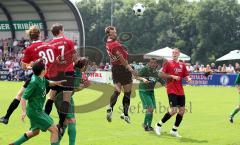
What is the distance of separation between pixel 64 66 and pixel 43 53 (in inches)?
19.8

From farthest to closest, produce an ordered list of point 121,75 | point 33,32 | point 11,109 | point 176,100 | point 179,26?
point 179,26 → point 121,75 → point 176,100 → point 11,109 → point 33,32

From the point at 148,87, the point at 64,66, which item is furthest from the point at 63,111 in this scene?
the point at 148,87

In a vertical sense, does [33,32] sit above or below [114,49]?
above

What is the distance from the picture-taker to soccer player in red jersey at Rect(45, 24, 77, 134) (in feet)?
36.2

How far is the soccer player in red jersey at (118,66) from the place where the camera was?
13.5 meters

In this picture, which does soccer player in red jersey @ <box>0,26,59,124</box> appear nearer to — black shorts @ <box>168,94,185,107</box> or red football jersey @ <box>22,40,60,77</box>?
red football jersey @ <box>22,40,60,77</box>

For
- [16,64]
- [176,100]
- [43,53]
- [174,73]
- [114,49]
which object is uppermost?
[43,53]

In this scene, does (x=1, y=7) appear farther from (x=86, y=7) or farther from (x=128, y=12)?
(x=86, y=7)

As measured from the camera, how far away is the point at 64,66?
11305 millimetres

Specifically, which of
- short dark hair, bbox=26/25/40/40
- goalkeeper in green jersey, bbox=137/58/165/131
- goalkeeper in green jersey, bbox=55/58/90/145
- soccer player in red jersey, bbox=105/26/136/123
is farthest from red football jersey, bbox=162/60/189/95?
short dark hair, bbox=26/25/40/40

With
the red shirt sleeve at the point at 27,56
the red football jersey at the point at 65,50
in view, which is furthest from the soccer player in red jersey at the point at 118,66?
the red shirt sleeve at the point at 27,56

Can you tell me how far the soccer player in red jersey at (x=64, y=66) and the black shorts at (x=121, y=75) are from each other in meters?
2.74

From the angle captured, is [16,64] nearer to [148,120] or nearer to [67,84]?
[148,120]

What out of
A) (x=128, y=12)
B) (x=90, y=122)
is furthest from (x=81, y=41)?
(x=128, y=12)
